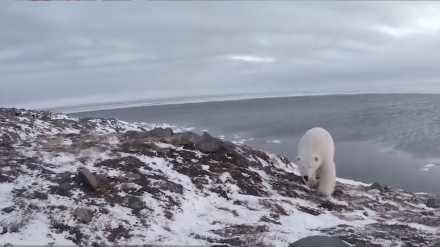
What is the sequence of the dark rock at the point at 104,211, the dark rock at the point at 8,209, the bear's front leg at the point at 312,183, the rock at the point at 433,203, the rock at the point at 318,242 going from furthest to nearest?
the rock at the point at 433,203 < the bear's front leg at the point at 312,183 < the dark rock at the point at 104,211 < the dark rock at the point at 8,209 < the rock at the point at 318,242

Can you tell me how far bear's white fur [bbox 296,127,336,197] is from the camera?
10984 mm

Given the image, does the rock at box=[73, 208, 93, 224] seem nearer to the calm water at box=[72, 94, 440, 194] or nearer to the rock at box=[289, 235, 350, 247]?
the rock at box=[289, 235, 350, 247]

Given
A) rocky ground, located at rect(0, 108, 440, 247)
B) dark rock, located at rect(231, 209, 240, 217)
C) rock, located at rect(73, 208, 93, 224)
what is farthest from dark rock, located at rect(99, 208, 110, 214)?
dark rock, located at rect(231, 209, 240, 217)

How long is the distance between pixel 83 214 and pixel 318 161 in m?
6.68

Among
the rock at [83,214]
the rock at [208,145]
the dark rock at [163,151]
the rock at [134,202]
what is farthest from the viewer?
the rock at [208,145]

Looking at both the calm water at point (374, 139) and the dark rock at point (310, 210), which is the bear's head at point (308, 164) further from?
the calm water at point (374, 139)

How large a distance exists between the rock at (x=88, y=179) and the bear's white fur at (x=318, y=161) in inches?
213

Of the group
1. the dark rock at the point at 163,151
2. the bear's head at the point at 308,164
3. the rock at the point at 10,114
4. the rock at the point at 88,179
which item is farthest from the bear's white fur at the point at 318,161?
the rock at the point at 10,114

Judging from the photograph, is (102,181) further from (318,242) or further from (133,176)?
(318,242)

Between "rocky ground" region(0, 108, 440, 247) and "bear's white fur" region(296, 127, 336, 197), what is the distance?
1.18 feet

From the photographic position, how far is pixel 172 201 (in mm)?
7750

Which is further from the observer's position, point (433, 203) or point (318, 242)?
point (433, 203)

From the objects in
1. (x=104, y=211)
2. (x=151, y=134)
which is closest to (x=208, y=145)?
(x=151, y=134)

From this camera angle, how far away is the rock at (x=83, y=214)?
647cm
